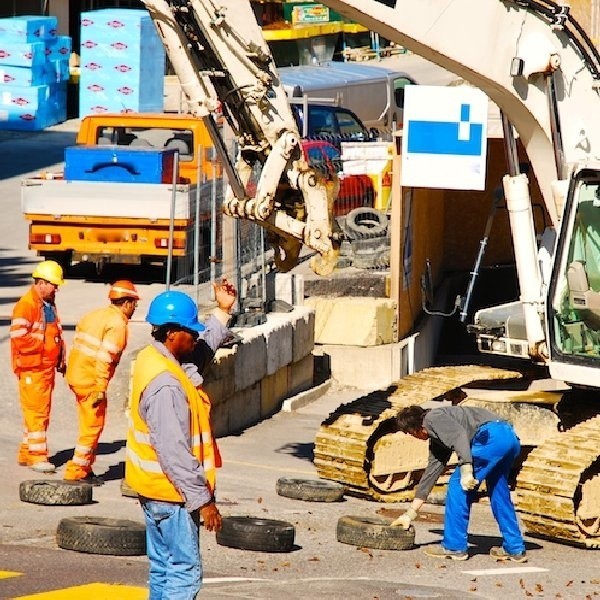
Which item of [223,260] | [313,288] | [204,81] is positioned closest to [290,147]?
[204,81]

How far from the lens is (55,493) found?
12547mm

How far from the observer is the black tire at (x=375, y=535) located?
12.0 metres

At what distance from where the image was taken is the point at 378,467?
14.3 metres

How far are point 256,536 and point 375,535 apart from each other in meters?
0.95

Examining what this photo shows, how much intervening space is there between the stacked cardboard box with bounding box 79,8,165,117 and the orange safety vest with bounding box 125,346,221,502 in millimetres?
29132

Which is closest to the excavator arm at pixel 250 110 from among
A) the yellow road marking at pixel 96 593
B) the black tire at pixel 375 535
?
the black tire at pixel 375 535

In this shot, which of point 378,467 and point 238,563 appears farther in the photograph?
point 378,467

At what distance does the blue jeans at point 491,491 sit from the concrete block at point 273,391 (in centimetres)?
615

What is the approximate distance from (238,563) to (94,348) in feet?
9.85

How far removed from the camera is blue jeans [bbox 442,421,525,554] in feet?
39.5

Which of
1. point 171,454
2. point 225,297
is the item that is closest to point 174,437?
point 171,454

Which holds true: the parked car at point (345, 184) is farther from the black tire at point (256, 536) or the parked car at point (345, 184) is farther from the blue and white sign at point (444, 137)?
the black tire at point (256, 536)

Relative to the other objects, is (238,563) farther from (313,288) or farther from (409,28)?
(313,288)

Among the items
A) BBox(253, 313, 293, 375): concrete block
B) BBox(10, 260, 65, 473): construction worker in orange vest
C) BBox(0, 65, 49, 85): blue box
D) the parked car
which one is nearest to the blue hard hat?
BBox(10, 260, 65, 473): construction worker in orange vest
